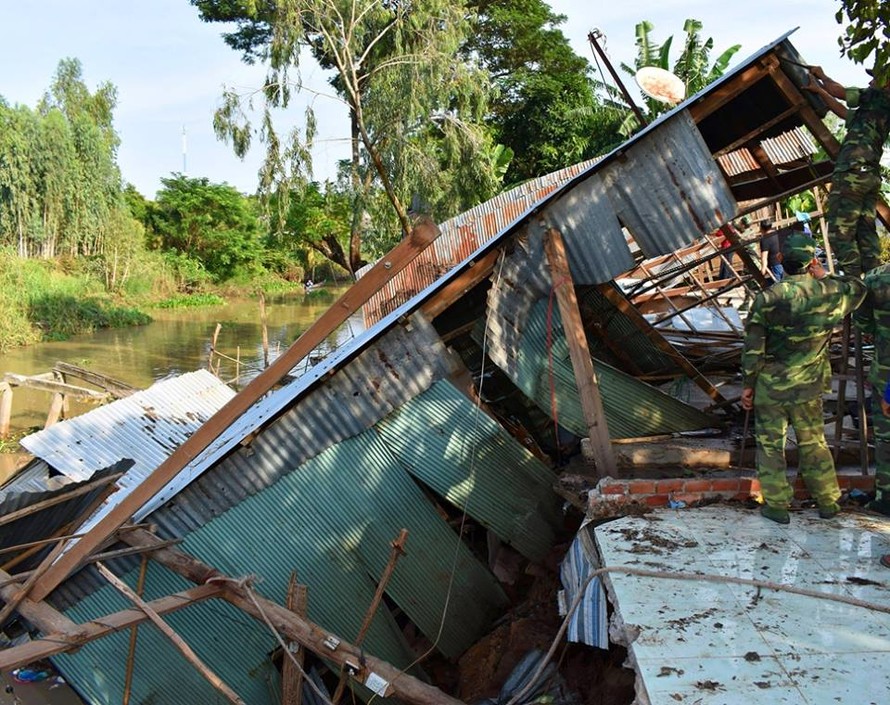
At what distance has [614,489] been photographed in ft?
14.5

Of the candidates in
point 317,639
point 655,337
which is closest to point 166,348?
point 655,337

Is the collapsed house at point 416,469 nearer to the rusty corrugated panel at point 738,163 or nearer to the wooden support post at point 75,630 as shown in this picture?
the wooden support post at point 75,630

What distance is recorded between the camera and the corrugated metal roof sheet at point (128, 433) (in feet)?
23.9

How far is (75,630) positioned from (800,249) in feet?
15.1

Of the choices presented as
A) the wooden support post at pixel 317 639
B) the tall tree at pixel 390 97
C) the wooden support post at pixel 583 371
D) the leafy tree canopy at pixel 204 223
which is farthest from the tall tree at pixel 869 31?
the leafy tree canopy at pixel 204 223

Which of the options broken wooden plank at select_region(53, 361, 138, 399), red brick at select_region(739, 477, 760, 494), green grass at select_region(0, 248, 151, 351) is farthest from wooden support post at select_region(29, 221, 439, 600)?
green grass at select_region(0, 248, 151, 351)

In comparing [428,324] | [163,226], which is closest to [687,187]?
[428,324]

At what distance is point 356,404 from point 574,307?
68.1 inches

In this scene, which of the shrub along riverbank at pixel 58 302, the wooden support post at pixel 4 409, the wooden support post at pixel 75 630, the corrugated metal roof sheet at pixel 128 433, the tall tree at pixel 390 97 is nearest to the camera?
the wooden support post at pixel 75 630

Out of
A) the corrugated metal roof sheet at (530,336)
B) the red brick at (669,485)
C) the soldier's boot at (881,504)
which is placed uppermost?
the corrugated metal roof sheet at (530,336)

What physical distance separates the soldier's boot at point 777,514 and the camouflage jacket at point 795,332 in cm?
66

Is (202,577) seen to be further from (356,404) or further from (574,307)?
(574,307)

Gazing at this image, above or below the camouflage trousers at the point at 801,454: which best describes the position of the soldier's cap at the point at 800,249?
above

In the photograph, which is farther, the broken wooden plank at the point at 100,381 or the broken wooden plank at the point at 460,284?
the broken wooden plank at the point at 100,381
